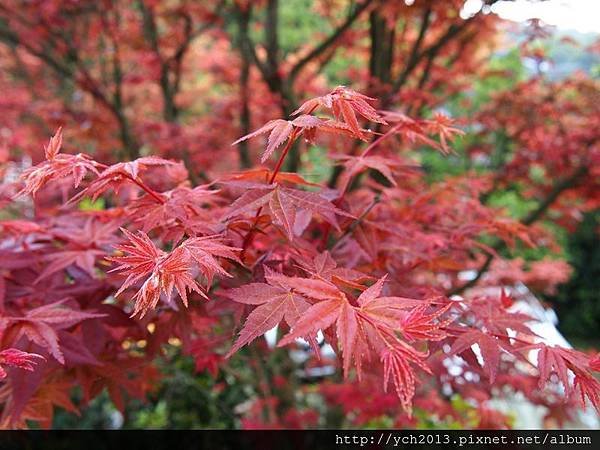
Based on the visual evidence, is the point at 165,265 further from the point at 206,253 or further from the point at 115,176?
the point at 115,176

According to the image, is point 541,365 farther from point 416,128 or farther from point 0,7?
point 0,7

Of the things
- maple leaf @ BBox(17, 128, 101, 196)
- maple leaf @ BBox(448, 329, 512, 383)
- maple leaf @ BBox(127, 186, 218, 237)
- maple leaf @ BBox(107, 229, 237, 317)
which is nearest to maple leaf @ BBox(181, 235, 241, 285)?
maple leaf @ BBox(107, 229, 237, 317)

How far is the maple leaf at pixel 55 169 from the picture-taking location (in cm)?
83

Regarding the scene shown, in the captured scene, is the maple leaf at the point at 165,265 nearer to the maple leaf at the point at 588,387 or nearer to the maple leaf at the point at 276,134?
the maple leaf at the point at 276,134

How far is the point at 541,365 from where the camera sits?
0.85m

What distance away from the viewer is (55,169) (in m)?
0.86

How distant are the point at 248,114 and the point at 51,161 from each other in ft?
7.34

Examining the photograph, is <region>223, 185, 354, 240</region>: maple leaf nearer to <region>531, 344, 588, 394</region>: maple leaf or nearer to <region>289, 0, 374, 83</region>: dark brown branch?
<region>531, 344, 588, 394</region>: maple leaf

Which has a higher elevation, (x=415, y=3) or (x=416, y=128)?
(x=415, y=3)

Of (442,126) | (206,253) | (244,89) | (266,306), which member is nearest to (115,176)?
(206,253)

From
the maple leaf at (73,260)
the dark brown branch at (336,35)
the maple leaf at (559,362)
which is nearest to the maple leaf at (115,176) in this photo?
the maple leaf at (73,260)

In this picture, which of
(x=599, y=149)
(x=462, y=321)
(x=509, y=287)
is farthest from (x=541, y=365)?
(x=599, y=149)

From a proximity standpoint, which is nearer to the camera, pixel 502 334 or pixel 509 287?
pixel 502 334

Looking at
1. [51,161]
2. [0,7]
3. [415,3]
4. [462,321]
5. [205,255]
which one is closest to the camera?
[205,255]
